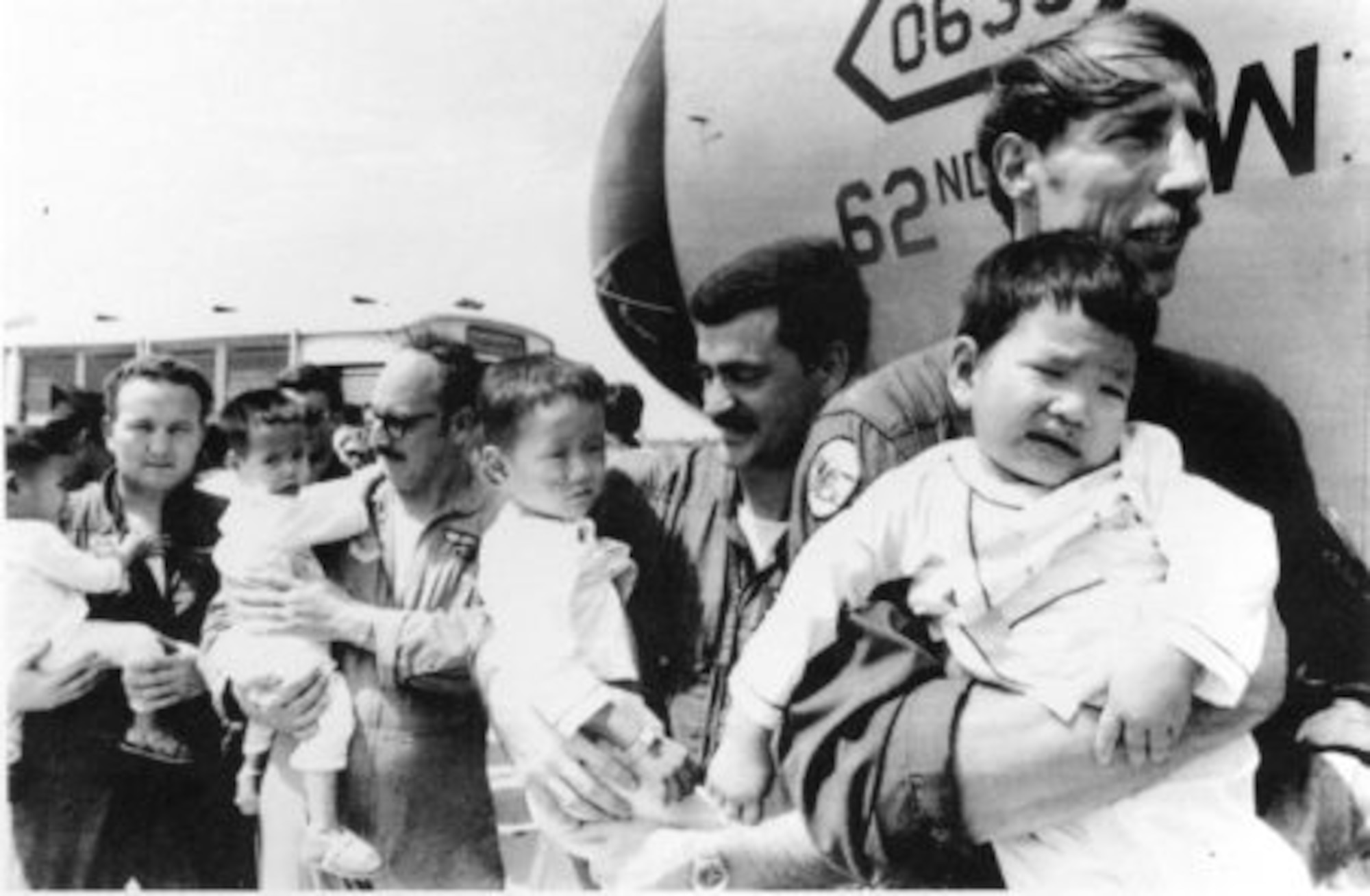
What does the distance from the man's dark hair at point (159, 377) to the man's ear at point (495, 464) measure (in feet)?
2.29

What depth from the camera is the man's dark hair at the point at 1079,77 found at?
3723 millimetres

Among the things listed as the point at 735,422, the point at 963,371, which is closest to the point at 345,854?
the point at 735,422

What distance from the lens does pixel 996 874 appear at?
12.1 ft

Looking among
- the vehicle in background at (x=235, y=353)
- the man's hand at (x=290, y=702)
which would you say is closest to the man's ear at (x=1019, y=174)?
the vehicle in background at (x=235, y=353)

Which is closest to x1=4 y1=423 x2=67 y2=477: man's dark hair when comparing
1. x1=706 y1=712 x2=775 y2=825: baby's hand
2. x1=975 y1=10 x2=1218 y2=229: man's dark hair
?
x1=706 y1=712 x2=775 y2=825: baby's hand

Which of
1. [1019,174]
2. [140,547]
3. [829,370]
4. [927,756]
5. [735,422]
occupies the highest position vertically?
[1019,174]

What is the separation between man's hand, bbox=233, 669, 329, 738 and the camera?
3.97 metres

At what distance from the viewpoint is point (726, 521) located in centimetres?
389

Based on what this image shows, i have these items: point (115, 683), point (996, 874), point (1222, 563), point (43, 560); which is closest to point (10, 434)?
point (43, 560)

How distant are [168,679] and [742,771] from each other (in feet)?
4.60

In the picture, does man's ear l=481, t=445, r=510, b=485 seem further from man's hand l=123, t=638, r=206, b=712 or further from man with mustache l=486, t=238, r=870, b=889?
man's hand l=123, t=638, r=206, b=712

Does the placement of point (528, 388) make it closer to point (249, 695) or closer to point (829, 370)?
point (829, 370)

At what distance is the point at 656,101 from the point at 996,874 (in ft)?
6.17

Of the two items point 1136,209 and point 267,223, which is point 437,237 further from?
point 1136,209
